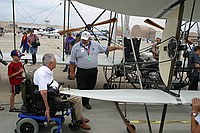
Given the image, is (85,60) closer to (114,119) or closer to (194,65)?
(114,119)

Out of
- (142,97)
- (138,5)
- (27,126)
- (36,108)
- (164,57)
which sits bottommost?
(27,126)

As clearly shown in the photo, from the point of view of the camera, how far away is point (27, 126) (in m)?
3.68

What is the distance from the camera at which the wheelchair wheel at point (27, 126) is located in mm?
3664

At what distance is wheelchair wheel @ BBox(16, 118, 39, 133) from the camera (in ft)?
12.0

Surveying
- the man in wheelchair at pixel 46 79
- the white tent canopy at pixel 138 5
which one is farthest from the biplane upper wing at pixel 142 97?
the white tent canopy at pixel 138 5

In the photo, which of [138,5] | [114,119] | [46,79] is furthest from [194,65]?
[46,79]

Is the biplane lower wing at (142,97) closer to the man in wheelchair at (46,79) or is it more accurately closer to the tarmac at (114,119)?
the man in wheelchair at (46,79)

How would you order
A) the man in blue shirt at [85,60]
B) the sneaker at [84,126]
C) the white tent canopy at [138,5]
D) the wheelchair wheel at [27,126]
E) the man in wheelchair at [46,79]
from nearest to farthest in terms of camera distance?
the white tent canopy at [138,5]
the man in wheelchair at [46,79]
the wheelchair wheel at [27,126]
the sneaker at [84,126]
the man in blue shirt at [85,60]

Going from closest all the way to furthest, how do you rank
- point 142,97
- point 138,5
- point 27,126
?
1. point 142,97
2. point 138,5
3. point 27,126

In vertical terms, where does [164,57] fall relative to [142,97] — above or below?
above

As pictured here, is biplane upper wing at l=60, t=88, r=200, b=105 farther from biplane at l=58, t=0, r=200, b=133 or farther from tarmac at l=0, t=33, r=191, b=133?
tarmac at l=0, t=33, r=191, b=133

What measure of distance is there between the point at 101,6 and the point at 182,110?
3.33m

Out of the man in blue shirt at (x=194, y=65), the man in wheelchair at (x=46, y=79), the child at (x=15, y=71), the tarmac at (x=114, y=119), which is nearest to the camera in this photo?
the man in wheelchair at (x=46, y=79)

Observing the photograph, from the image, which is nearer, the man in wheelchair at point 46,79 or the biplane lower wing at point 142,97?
the biplane lower wing at point 142,97
